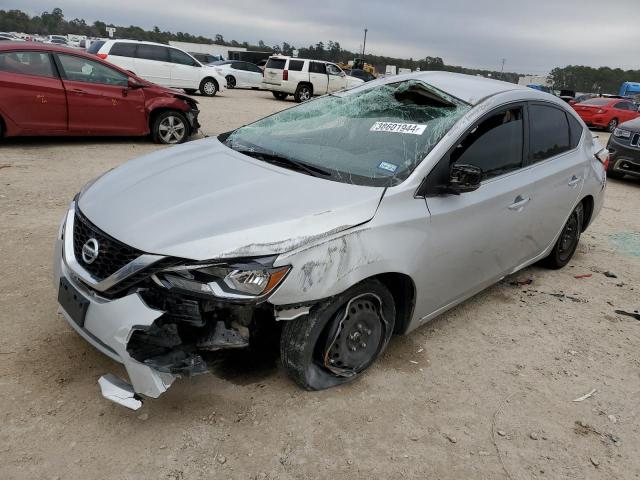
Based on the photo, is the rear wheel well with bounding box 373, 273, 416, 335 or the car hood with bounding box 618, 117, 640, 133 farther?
the car hood with bounding box 618, 117, 640, 133

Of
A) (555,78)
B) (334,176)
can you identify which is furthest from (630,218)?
(555,78)

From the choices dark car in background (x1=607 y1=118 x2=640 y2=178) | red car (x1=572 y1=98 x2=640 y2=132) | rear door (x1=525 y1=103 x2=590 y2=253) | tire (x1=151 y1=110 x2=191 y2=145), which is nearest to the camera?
rear door (x1=525 y1=103 x2=590 y2=253)

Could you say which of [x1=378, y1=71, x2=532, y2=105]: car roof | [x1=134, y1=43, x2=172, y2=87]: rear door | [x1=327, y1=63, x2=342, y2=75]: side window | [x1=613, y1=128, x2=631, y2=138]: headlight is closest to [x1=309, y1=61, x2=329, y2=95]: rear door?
[x1=327, y1=63, x2=342, y2=75]: side window

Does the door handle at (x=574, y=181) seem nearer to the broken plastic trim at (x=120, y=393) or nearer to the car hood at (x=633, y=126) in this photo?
the broken plastic trim at (x=120, y=393)

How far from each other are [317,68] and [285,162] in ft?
62.7

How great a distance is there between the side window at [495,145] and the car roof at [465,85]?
0.17 m

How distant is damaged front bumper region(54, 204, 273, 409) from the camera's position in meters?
2.19

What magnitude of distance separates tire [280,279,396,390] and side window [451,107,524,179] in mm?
1003

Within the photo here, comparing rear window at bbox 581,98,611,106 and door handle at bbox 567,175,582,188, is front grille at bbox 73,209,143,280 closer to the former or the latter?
door handle at bbox 567,175,582,188

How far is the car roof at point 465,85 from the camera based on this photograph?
Result: 3.35m

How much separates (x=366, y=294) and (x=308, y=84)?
1933 centimetres

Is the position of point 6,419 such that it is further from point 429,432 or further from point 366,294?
point 429,432

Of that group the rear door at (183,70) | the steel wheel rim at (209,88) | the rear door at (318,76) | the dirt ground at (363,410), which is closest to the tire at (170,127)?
the dirt ground at (363,410)

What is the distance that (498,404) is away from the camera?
2816mm
